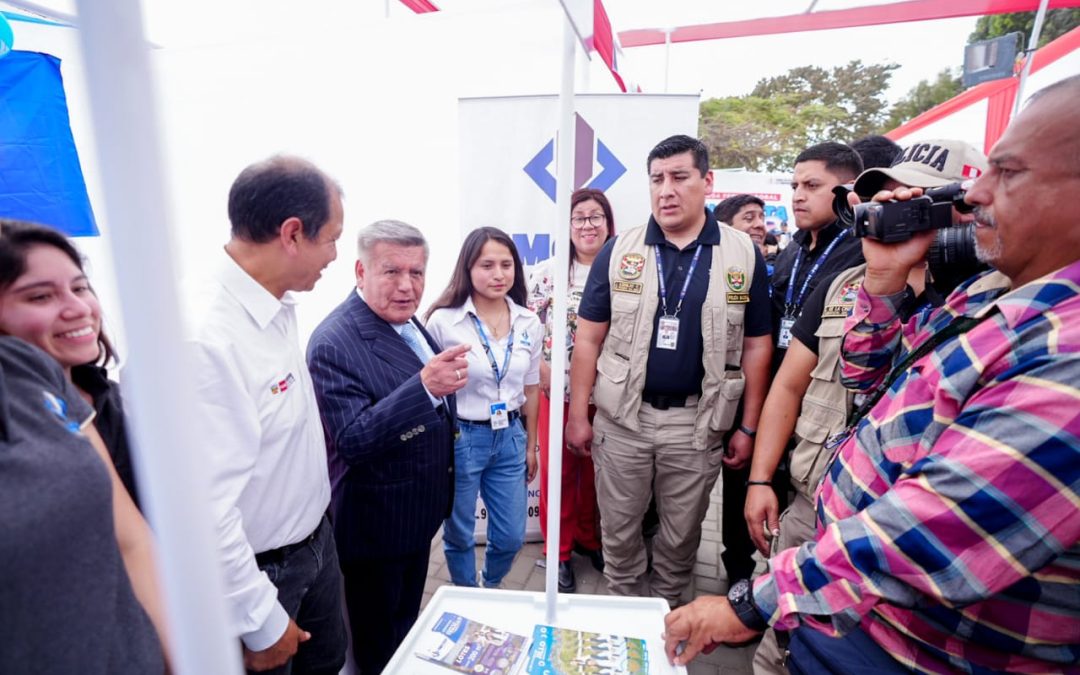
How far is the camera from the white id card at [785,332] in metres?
2.29

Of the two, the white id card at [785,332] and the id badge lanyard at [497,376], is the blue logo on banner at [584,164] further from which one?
the white id card at [785,332]

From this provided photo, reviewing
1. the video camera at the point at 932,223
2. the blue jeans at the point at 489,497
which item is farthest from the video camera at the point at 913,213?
the blue jeans at the point at 489,497

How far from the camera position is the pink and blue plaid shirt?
751 millimetres

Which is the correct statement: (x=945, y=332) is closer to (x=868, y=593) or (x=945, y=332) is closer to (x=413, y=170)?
(x=868, y=593)

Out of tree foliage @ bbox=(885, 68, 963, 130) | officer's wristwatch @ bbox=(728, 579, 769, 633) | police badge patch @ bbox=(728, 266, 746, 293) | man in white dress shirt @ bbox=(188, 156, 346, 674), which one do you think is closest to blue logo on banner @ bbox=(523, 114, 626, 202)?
police badge patch @ bbox=(728, 266, 746, 293)

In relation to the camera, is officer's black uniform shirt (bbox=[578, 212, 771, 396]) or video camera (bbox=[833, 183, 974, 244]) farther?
officer's black uniform shirt (bbox=[578, 212, 771, 396])

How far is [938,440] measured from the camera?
863mm

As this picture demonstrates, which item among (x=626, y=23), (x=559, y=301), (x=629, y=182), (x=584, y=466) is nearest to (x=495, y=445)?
(x=584, y=466)

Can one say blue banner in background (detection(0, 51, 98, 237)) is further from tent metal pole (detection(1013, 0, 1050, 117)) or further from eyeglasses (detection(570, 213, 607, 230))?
tent metal pole (detection(1013, 0, 1050, 117))

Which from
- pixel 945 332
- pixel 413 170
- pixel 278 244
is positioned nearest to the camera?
pixel 945 332

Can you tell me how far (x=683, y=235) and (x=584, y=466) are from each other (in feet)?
4.67

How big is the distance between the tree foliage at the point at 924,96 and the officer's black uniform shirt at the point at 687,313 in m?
26.5

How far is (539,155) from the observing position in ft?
9.94

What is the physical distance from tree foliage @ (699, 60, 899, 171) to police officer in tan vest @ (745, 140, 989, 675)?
2264 centimetres
